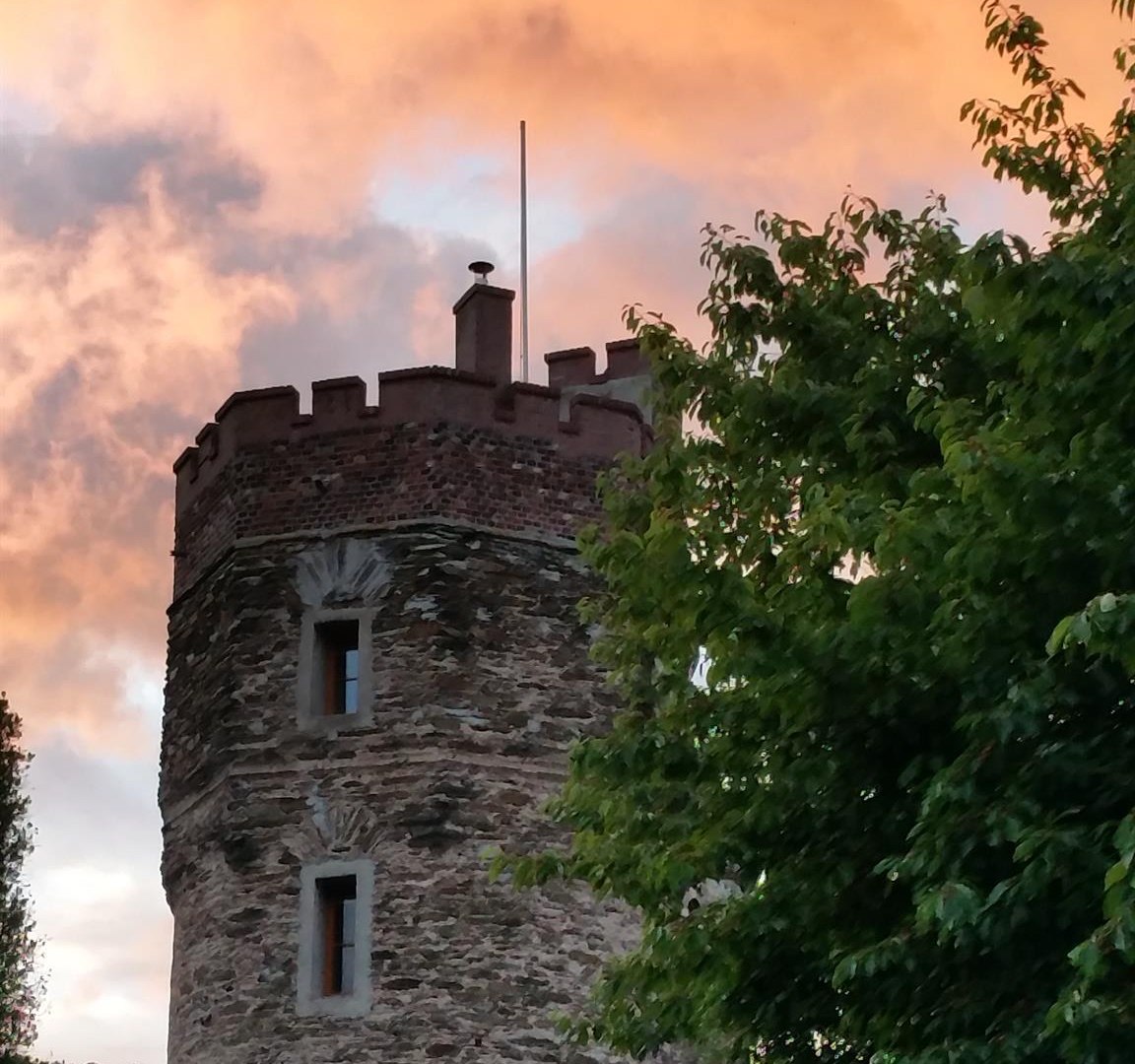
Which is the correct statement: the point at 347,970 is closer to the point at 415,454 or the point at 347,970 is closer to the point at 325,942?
the point at 325,942

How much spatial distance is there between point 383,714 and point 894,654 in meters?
9.20

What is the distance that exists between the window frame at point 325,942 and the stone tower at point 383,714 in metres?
0.02

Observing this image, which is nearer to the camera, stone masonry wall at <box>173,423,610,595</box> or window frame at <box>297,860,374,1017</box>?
window frame at <box>297,860,374,1017</box>

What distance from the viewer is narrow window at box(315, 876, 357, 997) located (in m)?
17.7

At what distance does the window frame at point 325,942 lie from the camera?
1742 centimetres

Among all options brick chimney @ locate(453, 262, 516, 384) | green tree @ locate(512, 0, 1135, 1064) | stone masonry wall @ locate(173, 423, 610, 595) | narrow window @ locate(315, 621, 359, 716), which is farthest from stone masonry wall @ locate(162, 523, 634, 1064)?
green tree @ locate(512, 0, 1135, 1064)

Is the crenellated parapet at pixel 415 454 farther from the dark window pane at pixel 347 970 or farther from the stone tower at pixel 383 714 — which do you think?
the dark window pane at pixel 347 970

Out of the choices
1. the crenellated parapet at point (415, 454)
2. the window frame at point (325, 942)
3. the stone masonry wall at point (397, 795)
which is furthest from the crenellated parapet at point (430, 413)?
the window frame at point (325, 942)

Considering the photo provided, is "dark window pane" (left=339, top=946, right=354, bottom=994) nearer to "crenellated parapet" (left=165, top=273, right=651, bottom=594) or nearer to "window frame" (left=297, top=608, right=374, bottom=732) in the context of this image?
"window frame" (left=297, top=608, right=374, bottom=732)

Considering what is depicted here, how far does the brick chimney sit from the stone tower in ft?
0.12

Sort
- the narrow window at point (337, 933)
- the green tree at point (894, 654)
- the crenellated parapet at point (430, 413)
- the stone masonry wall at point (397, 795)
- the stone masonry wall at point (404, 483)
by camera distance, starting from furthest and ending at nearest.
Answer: the crenellated parapet at point (430, 413)
the stone masonry wall at point (404, 483)
the narrow window at point (337, 933)
the stone masonry wall at point (397, 795)
the green tree at point (894, 654)

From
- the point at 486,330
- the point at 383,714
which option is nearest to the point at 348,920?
the point at 383,714

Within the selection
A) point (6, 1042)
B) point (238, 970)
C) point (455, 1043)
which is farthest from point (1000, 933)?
point (6, 1042)

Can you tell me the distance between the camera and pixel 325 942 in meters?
17.9
